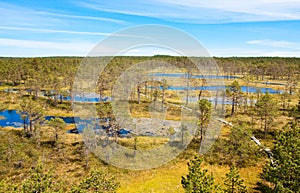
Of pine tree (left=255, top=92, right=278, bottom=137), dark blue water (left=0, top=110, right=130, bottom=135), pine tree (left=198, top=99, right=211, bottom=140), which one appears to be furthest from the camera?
dark blue water (left=0, top=110, right=130, bottom=135)

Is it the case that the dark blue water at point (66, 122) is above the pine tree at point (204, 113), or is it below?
below

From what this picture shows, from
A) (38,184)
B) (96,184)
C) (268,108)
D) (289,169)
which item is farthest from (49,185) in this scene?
(268,108)

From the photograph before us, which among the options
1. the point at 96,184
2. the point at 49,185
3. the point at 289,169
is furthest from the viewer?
the point at 289,169

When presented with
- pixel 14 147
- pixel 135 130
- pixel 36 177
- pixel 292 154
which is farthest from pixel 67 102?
pixel 292 154

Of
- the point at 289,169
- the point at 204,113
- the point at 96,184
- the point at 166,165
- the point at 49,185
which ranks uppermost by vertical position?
the point at 204,113

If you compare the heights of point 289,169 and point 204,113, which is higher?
point 204,113

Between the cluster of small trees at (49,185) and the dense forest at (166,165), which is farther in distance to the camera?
the dense forest at (166,165)

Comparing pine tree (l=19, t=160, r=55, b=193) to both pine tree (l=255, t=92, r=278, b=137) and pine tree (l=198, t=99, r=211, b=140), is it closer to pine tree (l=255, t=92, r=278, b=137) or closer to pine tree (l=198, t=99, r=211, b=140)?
pine tree (l=198, t=99, r=211, b=140)

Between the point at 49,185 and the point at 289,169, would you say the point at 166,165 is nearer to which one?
the point at 289,169

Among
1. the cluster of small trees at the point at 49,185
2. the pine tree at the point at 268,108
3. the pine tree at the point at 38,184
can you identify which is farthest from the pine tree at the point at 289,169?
the pine tree at the point at 268,108

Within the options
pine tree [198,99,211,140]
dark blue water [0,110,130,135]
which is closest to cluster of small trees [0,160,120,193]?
pine tree [198,99,211,140]

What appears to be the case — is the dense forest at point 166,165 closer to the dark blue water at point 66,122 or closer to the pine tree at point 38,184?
the pine tree at point 38,184

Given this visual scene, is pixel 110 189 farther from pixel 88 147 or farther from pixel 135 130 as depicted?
pixel 135 130
